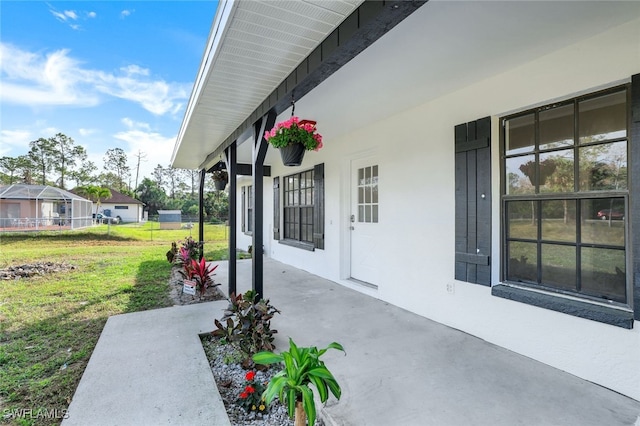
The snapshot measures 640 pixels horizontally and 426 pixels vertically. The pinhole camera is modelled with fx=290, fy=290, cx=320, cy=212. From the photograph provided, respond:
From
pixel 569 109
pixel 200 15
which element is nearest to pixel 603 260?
pixel 569 109

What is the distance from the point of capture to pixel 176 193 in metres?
39.4

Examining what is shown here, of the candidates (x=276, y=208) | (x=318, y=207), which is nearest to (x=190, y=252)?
(x=276, y=208)

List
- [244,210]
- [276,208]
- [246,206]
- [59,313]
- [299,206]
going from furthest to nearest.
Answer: [244,210] < [246,206] < [276,208] < [299,206] < [59,313]

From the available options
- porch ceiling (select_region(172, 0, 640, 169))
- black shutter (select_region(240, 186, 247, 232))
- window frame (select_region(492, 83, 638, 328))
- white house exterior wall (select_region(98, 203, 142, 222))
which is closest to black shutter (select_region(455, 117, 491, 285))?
window frame (select_region(492, 83, 638, 328))

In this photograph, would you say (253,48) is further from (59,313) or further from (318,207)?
(59,313)

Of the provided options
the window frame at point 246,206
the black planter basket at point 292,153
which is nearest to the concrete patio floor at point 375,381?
the black planter basket at point 292,153

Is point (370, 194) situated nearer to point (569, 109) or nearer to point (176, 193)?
point (569, 109)

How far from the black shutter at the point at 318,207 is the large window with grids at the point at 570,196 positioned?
307 centimetres

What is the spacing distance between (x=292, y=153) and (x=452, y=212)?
1790mm

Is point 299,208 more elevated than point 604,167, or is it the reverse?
point 604,167

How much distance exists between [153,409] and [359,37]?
251 centimetres

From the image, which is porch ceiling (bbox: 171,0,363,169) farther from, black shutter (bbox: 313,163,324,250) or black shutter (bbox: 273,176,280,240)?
black shutter (bbox: 273,176,280,240)

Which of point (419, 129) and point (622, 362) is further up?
point (419, 129)

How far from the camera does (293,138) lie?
259 cm
